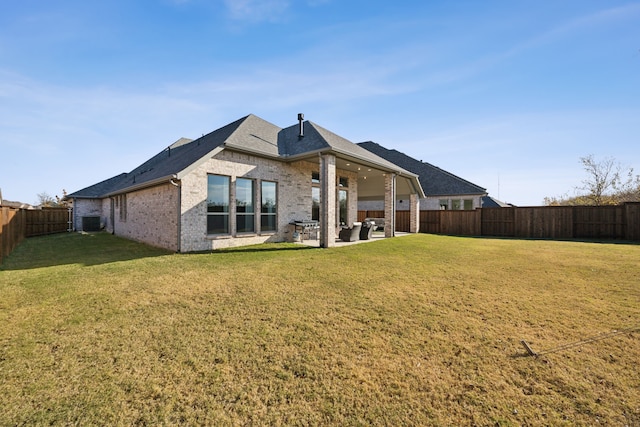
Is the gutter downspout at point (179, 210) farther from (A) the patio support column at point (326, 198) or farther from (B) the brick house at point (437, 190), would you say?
(B) the brick house at point (437, 190)

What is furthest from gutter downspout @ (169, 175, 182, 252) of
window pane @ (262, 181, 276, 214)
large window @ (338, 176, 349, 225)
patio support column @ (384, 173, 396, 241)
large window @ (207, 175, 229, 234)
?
patio support column @ (384, 173, 396, 241)

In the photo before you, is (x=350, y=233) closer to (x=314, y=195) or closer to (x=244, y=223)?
(x=314, y=195)

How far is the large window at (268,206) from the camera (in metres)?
12.0

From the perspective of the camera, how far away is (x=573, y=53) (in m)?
8.41

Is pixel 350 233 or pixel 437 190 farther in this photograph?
pixel 437 190

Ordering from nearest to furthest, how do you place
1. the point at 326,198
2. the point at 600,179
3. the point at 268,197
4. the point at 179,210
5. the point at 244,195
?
the point at 179,210, the point at 326,198, the point at 244,195, the point at 268,197, the point at 600,179

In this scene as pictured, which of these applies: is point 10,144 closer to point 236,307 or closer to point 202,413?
point 236,307

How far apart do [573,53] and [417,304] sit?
34.1ft

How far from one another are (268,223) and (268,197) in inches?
49.9

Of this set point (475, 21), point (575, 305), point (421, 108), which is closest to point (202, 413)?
point (575, 305)

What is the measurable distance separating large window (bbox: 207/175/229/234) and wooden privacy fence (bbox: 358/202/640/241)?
1433 cm

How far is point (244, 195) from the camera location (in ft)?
37.0

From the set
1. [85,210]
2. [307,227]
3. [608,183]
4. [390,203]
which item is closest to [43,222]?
[85,210]

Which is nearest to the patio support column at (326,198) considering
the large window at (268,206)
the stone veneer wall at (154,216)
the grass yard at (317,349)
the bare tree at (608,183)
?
the large window at (268,206)
